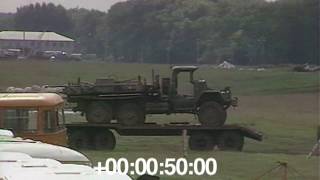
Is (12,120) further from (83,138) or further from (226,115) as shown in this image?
(226,115)

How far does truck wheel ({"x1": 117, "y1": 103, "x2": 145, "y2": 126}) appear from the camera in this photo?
10.5 m

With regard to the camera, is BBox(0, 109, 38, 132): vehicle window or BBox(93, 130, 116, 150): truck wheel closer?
BBox(0, 109, 38, 132): vehicle window

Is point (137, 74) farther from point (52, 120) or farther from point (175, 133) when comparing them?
point (52, 120)

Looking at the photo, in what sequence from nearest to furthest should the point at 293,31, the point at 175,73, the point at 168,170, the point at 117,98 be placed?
the point at 168,170
the point at 293,31
the point at 175,73
the point at 117,98

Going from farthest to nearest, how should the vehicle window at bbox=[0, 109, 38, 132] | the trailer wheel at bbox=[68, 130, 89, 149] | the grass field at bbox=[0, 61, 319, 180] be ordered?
the trailer wheel at bbox=[68, 130, 89, 149] → the grass field at bbox=[0, 61, 319, 180] → the vehicle window at bbox=[0, 109, 38, 132]

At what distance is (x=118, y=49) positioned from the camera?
7.57 meters

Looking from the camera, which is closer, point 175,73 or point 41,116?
point 41,116

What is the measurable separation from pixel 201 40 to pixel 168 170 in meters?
1.63

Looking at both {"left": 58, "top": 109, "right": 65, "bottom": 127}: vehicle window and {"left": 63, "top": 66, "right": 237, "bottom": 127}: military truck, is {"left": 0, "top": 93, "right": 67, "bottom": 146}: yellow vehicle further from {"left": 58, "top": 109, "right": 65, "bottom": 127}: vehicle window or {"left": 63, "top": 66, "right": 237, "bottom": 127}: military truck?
{"left": 63, "top": 66, "right": 237, "bottom": 127}: military truck

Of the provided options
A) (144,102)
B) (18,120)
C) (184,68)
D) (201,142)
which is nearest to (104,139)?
(144,102)

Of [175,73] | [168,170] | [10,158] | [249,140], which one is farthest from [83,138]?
[10,158]

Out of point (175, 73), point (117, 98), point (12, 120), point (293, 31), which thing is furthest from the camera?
point (117, 98)

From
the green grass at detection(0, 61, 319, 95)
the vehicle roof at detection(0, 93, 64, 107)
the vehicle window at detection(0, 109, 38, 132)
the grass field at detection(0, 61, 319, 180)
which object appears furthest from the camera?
the grass field at detection(0, 61, 319, 180)

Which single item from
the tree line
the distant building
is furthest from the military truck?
the distant building
